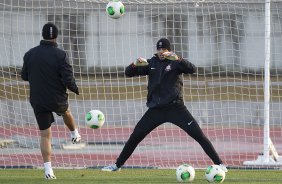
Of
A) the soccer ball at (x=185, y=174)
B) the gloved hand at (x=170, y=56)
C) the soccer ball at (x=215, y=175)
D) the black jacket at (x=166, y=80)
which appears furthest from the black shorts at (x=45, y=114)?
the soccer ball at (x=215, y=175)

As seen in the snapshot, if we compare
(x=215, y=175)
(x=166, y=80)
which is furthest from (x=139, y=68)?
(x=215, y=175)

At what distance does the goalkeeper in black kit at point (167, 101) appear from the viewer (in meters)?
12.7

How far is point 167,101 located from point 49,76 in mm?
1674

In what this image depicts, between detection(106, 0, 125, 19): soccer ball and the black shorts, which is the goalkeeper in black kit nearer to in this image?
detection(106, 0, 125, 19): soccer ball

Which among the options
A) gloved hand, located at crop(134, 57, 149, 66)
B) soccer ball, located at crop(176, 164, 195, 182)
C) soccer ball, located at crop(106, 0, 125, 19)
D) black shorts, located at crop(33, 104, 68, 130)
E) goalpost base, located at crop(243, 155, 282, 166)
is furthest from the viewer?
goalpost base, located at crop(243, 155, 282, 166)

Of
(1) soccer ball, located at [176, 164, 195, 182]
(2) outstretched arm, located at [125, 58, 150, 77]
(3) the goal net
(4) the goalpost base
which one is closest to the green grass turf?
(1) soccer ball, located at [176, 164, 195, 182]

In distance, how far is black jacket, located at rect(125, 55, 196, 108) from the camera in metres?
12.7

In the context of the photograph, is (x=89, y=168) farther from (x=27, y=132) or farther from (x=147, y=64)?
(x=27, y=132)

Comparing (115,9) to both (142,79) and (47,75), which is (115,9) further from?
(142,79)

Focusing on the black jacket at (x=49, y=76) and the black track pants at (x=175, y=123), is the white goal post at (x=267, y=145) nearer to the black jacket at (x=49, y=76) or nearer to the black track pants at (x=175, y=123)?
the black track pants at (x=175, y=123)

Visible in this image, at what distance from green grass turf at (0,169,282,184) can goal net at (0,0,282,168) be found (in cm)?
102

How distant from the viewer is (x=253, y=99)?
21.9 meters

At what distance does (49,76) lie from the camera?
12148 mm

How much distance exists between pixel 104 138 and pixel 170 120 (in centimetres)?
654
